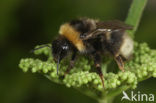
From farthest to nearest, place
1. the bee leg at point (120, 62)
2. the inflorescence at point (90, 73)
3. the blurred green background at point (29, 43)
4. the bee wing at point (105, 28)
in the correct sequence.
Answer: the blurred green background at point (29, 43) → the bee leg at point (120, 62) → the bee wing at point (105, 28) → the inflorescence at point (90, 73)

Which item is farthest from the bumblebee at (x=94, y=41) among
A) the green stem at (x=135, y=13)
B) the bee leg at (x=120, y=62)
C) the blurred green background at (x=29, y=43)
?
the blurred green background at (x=29, y=43)

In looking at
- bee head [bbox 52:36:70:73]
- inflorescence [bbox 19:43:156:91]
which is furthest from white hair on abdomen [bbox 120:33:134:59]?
bee head [bbox 52:36:70:73]

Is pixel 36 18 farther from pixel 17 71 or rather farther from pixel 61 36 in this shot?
pixel 61 36

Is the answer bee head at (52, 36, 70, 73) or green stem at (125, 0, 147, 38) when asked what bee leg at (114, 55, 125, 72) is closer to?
green stem at (125, 0, 147, 38)

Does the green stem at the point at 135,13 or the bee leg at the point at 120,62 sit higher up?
the green stem at the point at 135,13

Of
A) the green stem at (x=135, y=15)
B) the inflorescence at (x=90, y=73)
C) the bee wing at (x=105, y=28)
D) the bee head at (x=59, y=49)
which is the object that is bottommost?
the inflorescence at (x=90, y=73)

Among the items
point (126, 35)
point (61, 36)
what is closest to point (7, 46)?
point (61, 36)

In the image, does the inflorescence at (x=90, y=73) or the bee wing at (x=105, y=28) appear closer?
the inflorescence at (x=90, y=73)

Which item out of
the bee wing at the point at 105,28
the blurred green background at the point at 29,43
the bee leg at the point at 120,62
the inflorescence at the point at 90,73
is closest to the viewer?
the inflorescence at the point at 90,73

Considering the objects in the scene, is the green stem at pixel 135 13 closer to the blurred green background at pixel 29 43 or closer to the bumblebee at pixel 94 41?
the bumblebee at pixel 94 41
